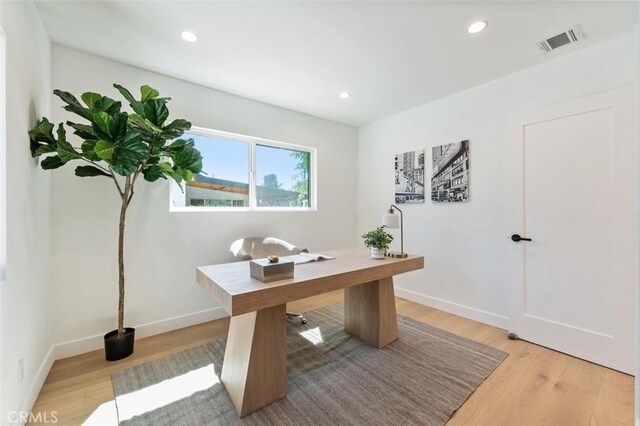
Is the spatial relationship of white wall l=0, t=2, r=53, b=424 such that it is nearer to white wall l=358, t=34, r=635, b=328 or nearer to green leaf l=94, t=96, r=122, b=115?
green leaf l=94, t=96, r=122, b=115

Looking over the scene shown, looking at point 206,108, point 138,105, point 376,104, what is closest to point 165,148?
point 138,105

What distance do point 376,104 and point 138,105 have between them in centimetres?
262

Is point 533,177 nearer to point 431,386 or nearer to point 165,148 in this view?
point 431,386

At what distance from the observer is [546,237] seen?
241 centimetres

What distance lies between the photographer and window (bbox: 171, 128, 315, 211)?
117 inches

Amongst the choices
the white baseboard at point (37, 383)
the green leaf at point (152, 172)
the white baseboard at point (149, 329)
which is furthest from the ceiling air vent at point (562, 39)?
the white baseboard at point (37, 383)

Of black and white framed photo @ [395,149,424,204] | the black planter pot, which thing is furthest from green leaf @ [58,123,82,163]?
black and white framed photo @ [395,149,424,204]

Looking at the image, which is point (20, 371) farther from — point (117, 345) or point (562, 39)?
point (562, 39)

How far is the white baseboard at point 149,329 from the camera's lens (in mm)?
2205

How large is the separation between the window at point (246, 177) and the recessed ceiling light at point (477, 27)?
234 cm

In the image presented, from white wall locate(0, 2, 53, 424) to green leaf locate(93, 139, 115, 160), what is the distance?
0.35 metres

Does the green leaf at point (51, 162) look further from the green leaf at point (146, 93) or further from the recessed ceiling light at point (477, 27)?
the recessed ceiling light at point (477, 27)

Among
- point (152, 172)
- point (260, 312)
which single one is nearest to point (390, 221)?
point (260, 312)

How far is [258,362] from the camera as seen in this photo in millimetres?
1613
